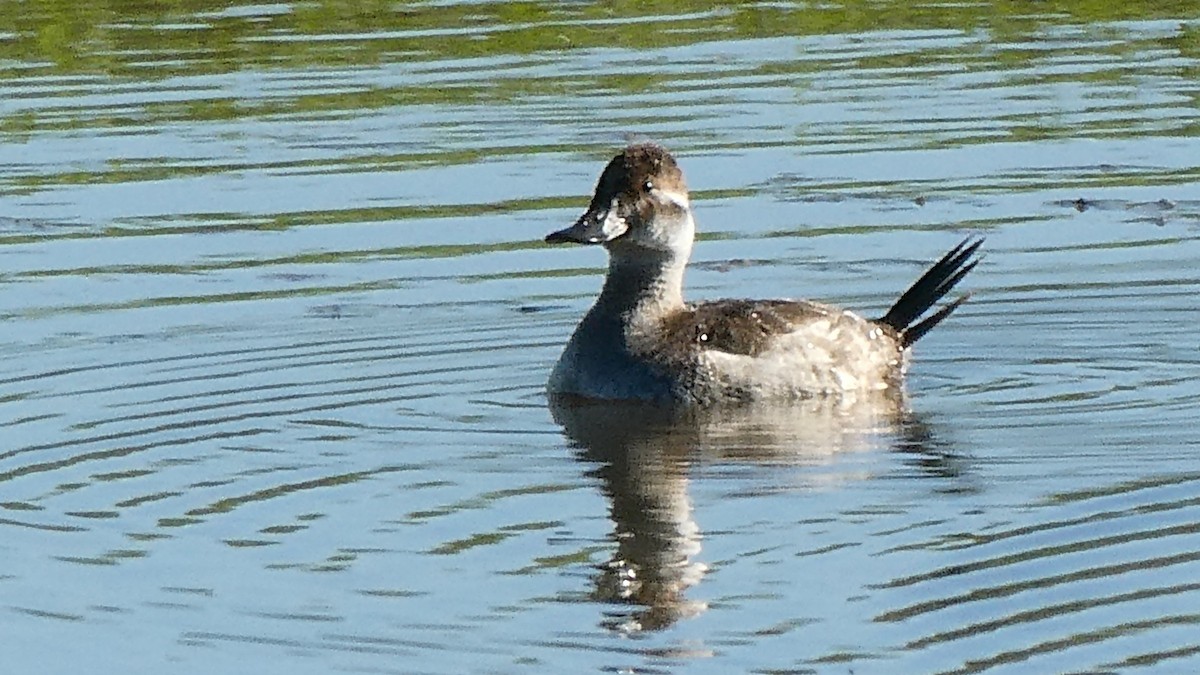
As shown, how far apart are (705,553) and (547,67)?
10393mm

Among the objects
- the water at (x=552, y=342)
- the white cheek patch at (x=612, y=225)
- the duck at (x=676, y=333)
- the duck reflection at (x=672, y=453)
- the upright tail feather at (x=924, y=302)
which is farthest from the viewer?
the upright tail feather at (x=924, y=302)

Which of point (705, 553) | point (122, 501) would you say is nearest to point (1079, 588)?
point (705, 553)

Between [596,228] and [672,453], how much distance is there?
1517 millimetres

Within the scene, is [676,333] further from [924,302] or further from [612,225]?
[924,302]

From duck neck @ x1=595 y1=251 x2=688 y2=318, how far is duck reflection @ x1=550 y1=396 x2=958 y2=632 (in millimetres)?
532

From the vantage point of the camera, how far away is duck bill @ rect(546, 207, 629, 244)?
11.8m

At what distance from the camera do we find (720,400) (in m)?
11.7

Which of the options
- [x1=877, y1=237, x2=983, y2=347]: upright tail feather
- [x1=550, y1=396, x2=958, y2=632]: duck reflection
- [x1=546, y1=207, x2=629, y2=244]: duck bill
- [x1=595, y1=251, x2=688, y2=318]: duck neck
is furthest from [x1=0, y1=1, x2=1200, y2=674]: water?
[x1=546, y1=207, x2=629, y2=244]: duck bill

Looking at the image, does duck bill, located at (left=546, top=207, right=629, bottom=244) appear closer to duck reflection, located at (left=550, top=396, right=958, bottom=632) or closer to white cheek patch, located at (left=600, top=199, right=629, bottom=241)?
white cheek patch, located at (left=600, top=199, right=629, bottom=241)

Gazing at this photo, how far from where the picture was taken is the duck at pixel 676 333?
1174 cm

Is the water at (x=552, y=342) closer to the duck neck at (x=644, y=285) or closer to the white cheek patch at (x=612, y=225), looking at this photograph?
the duck neck at (x=644, y=285)

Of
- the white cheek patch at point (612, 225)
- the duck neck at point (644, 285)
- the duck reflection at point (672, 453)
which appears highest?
the white cheek patch at point (612, 225)

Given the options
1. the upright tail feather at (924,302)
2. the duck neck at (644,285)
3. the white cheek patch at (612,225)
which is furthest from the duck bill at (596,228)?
the upright tail feather at (924,302)

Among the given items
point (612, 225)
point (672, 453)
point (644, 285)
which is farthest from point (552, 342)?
point (672, 453)
